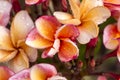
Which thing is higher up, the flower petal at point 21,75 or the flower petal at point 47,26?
the flower petal at point 47,26

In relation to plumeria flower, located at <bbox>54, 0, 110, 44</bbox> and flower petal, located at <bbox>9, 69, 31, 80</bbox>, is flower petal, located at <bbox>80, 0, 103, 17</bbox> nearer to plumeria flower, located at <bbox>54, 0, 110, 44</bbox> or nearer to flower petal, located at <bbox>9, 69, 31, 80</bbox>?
plumeria flower, located at <bbox>54, 0, 110, 44</bbox>

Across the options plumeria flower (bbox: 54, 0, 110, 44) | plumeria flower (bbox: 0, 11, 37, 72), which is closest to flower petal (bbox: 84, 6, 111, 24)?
plumeria flower (bbox: 54, 0, 110, 44)

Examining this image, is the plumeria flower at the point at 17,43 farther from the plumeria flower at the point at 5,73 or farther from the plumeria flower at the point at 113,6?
the plumeria flower at the point at 113,6

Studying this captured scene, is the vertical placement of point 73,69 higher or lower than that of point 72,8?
lower

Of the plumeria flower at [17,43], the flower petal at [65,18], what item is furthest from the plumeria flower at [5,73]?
the flower petal at [65,18]

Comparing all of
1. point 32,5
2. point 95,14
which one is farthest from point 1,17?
point 95,14

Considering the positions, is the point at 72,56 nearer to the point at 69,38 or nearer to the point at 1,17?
the point at 69,38
